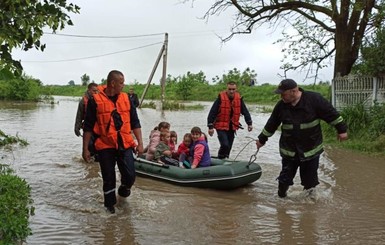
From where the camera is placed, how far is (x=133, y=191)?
716 cm

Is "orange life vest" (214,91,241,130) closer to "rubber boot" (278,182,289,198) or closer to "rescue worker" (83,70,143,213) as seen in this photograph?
"rubber boot" (278,182,289,198)

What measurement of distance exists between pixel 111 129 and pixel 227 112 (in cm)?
342

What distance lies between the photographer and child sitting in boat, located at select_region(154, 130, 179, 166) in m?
8.16

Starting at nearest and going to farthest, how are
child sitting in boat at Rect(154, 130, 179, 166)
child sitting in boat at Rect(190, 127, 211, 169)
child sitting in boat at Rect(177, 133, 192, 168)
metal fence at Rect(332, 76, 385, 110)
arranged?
child sitting in boat at Rect(190, 127, 211, 169), child sitting in boat at Rect(177, 133, 192, 168), child sitting in boat at Rect(154, 130, 179, 166), metal fence at Rect(332, 76, 385, 110)

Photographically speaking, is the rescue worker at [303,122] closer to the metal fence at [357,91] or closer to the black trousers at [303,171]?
the black trousers at [303,171]

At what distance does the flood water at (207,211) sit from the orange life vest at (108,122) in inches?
37.1

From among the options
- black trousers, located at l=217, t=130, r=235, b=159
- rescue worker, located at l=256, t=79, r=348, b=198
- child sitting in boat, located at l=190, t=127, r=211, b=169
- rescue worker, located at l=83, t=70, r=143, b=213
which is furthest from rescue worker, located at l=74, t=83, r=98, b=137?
rescue worker, located at l=256, t=79, r=348, b=198

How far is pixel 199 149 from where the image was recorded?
24.7 feet

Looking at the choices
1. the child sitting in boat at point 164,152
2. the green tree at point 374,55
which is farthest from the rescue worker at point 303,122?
the green tree at point 374,55

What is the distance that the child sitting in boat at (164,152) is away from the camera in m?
8.16

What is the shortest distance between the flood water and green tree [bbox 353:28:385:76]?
12.5 ft

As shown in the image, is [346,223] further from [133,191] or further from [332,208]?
[133,191]

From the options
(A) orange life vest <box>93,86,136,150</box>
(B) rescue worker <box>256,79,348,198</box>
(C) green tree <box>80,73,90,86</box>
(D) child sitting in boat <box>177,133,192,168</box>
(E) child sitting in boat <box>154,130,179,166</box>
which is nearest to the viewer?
(A) orange life vest <box>93,86,136,150</box>

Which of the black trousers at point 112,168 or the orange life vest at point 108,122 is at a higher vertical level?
the orange life vest at point 108,122
